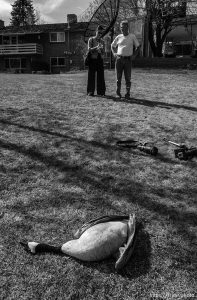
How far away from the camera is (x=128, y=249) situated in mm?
2893

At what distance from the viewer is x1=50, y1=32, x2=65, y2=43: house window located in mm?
42094

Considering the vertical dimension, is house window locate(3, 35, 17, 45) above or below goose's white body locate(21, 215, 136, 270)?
above

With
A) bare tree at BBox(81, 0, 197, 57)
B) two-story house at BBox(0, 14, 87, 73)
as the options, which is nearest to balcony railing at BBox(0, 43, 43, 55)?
two-story house at BBox(0, 14, 87, 73)

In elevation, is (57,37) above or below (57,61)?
above

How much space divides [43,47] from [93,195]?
4166 cm

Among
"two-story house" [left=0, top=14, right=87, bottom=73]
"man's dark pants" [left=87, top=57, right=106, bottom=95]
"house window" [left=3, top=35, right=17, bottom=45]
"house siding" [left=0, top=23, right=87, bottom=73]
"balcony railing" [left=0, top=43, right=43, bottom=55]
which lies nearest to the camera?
"man's dark pants" [left=87, top=57, right=106, bottom=95]

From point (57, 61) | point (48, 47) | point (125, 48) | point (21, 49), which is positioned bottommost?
point (125, 48)

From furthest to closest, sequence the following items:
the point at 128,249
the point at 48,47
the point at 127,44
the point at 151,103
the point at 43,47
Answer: the point at 43,47 → the point at 48,47 → the point at 151,103 → the point at 127,44 → the point at 128,249

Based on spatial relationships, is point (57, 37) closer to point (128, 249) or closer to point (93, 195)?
point (93, 195)

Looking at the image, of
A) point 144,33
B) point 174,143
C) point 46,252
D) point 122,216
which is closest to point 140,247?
point 122,216

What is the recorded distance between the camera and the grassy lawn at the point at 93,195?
272cm

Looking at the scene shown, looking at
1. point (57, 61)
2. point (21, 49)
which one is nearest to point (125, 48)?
point (57, 61)

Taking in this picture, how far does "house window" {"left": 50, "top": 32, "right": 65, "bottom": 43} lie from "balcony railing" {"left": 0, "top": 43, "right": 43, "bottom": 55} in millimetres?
1803

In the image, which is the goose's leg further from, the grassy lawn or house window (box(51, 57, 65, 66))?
house window (box(51, 57, 65, 66))
